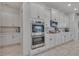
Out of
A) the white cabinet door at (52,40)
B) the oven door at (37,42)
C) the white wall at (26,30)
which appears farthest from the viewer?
the white cabinet door at (52,40)

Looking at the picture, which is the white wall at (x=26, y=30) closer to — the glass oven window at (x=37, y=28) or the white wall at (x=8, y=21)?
the glass oven window at (x=37, y=28)

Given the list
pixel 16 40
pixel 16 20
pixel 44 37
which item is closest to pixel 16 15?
pixel 16 20

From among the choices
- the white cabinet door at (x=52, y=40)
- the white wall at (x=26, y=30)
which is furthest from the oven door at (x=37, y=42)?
the white cabinet door at (x=52, y=40)

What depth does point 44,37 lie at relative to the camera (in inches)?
199

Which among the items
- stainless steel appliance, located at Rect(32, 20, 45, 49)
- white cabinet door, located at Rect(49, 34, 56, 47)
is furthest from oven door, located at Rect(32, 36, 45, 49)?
white cabinet door, located at Rect(49, 34, 56, 47)

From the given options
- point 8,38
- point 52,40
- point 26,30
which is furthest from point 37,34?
point 8,38

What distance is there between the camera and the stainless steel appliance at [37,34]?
443cm

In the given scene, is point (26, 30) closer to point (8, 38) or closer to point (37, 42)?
point (37, 42)

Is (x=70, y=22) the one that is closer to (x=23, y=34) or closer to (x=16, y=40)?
(x=16, y=40)

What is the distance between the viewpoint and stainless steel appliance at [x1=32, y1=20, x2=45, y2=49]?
4.43 meters

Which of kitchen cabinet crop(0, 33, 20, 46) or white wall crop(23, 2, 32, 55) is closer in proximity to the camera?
white wall crop(23, 2, 32, 55)

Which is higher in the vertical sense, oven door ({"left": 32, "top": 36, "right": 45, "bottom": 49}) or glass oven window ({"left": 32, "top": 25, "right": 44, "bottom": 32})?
glass oven window ({"left": 32, "top": 25, "right": 44, "bottom": 32})

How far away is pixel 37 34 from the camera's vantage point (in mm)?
4629

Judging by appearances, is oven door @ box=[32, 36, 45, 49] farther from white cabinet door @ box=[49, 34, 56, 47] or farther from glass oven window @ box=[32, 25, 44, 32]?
white cabinet door @ box=[49, 34, 56, 47]
